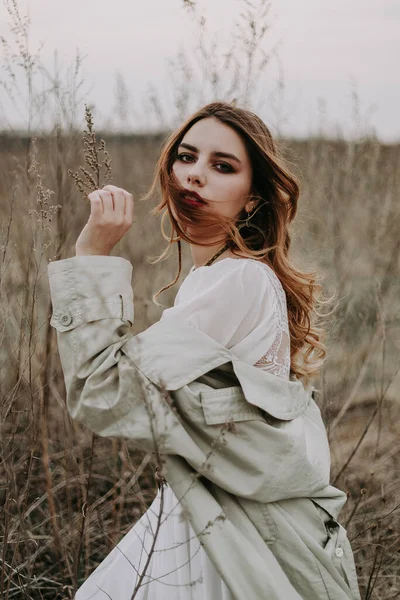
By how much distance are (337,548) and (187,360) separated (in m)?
0.66

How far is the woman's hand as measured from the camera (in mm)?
1512

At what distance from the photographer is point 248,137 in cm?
182

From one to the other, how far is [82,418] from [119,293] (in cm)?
30

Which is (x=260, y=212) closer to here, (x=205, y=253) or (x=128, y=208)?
(x=205, y=253)

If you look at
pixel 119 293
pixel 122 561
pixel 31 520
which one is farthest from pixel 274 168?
pixel 31 520

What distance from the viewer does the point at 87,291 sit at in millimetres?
1455

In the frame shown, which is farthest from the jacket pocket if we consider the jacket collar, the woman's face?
the woman's face

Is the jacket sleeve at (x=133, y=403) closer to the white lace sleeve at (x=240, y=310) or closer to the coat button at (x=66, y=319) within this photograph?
the coat button at (x=66, y=319)

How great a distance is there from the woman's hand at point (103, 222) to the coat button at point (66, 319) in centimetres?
17

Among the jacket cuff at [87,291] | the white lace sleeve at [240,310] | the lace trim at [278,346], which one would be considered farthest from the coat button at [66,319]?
the lace trim at [278,346]

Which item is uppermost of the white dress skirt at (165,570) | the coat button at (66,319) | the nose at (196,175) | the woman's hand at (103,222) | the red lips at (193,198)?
the nose at (196,175)

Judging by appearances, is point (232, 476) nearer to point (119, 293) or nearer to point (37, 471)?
point (119, 293)

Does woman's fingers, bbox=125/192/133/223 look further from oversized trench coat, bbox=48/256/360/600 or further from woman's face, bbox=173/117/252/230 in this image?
woman's face, bbox=173/117/252/230

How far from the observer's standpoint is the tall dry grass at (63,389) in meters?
1.95
